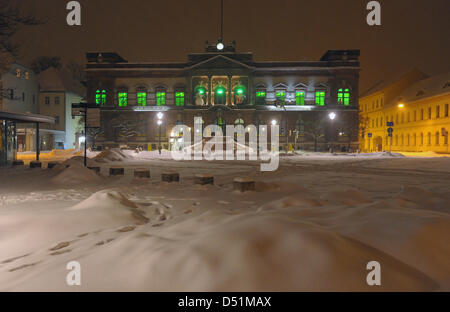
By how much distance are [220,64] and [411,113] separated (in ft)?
116

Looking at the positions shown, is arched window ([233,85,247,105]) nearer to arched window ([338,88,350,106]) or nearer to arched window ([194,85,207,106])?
arched window ([194,85,207,106])

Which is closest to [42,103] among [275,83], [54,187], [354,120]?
[275,83]

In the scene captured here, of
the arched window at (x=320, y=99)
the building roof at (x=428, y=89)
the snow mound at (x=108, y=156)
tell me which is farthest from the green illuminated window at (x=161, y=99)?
the building roof at (x=428, y=89)

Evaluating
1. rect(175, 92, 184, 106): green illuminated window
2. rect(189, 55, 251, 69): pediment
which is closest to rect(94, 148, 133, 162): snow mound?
rect(189, 55, 251, 69): pediment

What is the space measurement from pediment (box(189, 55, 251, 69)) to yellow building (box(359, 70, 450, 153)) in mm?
26545

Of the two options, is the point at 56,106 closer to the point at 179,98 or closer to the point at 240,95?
the point at 179,98

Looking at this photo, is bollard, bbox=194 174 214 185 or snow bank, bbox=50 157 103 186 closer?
bollard, bbox=194 174 214 185

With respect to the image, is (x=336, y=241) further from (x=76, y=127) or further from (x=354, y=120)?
(x=76, y=127)

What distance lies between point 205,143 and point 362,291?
40.7m

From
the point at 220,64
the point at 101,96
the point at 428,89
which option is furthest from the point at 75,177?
the point at 428,89

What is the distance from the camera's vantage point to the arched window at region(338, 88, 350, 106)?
61656 mm

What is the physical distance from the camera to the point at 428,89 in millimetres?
53312

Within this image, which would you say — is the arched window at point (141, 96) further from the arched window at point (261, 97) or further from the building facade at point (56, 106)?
the arched window at point (261, 97)

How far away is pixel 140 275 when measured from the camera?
391 cm
